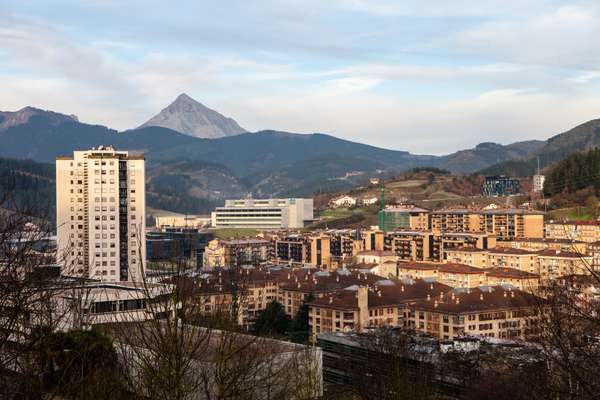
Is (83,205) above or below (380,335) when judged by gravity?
above

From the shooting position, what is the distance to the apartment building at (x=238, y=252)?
36.9m

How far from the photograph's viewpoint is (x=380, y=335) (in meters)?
14.2

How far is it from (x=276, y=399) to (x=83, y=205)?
61.0ft

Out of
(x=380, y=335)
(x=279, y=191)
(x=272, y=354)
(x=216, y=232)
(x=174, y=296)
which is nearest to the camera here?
(x=174, y=296)

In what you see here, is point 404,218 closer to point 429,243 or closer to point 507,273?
point 429,243

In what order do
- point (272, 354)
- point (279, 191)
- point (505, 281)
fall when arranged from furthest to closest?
point (279, 191)
point (505, 281)
point (272, 354)

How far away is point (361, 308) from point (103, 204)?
801 cm

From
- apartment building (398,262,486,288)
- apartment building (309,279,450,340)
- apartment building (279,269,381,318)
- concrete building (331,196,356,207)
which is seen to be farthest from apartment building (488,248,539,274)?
concrete building (331,196,356,207)

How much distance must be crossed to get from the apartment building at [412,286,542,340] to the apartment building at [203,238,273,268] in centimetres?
1679

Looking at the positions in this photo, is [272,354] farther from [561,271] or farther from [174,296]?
[561,271]

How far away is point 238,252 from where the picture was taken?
119 feet

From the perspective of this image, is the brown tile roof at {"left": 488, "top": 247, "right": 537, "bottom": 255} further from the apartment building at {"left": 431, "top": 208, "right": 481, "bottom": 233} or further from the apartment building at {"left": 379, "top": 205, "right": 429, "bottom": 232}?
the apartment building at {"left": 379, "top": 205, "right": 429, "bottom": 232}

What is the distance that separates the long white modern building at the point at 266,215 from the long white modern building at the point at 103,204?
30.7 m

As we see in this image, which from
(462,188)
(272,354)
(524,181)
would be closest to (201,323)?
(272,354)
